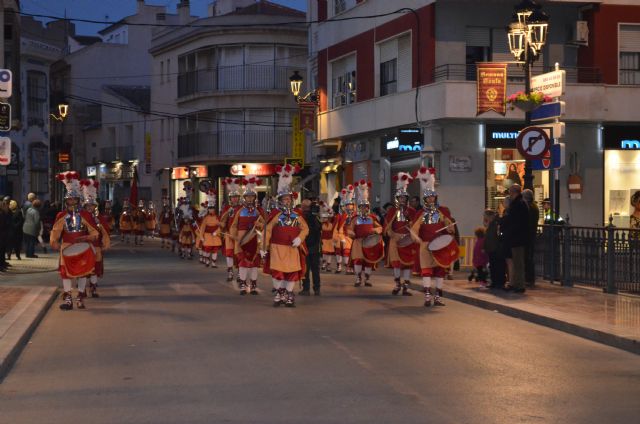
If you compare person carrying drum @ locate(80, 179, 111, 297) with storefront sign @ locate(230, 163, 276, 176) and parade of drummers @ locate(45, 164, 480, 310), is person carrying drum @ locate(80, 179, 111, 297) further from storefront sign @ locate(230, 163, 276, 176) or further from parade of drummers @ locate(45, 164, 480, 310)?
storefront sign @ locate(230, 163, 276, 176)

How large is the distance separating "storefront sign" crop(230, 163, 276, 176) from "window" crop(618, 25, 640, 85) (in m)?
26.4

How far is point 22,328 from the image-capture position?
13.5 meters

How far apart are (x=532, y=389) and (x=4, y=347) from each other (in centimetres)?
585

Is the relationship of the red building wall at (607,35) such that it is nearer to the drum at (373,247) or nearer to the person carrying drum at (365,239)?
the person carrying drum at (365,239)

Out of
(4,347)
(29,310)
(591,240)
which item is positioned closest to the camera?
(4,347)

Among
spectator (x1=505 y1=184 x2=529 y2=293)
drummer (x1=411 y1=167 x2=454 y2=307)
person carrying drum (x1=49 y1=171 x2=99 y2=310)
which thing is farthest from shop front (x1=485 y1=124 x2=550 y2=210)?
person carrying drum (x1=49 y1=171 x2=99 y2=310)

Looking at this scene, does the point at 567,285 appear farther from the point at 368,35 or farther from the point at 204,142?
the point at 204,142

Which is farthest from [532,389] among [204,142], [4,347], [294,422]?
[204,142]

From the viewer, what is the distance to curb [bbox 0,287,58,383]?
11.1 metres

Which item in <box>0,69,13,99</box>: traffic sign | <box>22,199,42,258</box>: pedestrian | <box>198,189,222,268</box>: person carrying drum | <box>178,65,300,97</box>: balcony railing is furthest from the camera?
<box>178,65,300,97</box>: balcony railing

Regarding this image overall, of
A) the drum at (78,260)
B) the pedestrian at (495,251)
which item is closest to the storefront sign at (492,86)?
the pedestrian at (495,251)

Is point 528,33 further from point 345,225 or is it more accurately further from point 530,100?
point 345,225

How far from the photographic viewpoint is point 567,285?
19812 mm

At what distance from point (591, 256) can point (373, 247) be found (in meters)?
4.45
